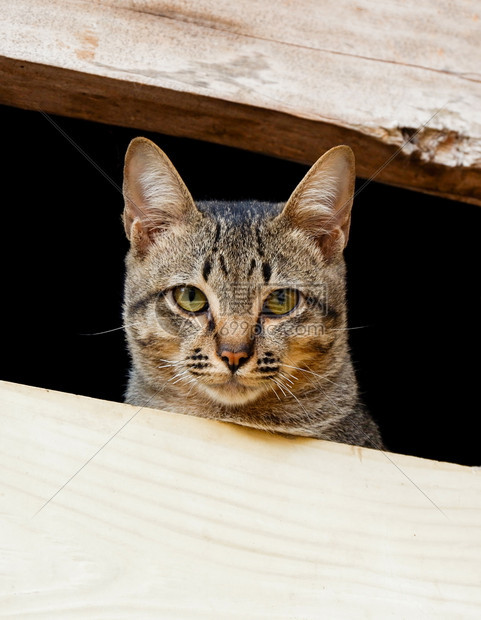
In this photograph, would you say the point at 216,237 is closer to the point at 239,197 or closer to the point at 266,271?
the point at 266,271

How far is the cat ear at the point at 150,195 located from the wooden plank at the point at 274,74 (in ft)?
0.50

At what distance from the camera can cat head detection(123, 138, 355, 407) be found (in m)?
1.97

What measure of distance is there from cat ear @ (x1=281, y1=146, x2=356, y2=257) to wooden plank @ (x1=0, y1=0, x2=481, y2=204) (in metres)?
0.13

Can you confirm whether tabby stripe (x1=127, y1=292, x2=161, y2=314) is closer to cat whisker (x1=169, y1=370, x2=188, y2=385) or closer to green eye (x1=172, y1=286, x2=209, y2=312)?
green eye (x1=172, y1=286, x2=209, y2=312)

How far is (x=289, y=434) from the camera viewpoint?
1.85 m

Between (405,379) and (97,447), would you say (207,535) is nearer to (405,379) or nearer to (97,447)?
(97,447)

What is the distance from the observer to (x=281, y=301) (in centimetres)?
213

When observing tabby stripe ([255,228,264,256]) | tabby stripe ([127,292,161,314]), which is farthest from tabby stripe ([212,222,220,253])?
tabby stripe ([127,292,161,314])

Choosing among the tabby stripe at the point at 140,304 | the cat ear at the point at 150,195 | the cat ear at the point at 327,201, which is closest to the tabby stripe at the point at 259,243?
the cat ear at the point at 327,201

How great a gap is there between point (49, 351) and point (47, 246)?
555 millimetres

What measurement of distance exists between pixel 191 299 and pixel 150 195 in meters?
0.42

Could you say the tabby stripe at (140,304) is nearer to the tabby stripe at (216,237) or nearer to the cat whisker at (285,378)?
the tabby stripe at (216,237)

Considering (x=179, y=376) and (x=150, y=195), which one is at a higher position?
(x=150, y=195)

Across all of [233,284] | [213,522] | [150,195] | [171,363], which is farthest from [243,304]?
[213,522]
